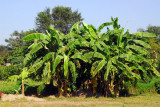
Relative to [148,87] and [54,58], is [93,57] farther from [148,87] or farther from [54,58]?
[148,87]

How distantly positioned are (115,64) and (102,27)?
2.74 m

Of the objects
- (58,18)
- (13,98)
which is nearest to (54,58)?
(13,98)

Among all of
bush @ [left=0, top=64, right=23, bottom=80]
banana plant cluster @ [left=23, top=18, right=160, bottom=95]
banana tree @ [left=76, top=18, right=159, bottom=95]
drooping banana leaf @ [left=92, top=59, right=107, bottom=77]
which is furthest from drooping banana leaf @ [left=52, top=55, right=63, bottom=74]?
bush @ [left=0, top=64, right=23, bottom=80]

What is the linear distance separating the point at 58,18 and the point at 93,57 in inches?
1128

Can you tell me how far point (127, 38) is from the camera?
13.9 m

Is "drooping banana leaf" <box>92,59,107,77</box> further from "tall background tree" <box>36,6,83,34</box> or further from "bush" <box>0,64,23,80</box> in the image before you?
"tall background tree" <box>36,6,83,34</box>

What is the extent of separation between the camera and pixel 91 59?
1358 centimetres

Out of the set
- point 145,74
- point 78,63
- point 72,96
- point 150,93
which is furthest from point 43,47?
point 150,93

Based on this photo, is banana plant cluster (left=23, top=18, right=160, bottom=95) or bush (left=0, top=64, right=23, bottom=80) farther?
bush (left=0, top=64, right=23, bottom=80)

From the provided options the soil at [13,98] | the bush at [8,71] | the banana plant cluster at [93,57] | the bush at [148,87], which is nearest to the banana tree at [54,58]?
the banana plant cluster at [93,57]

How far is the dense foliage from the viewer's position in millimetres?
12852

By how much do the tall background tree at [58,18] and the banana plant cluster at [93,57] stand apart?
80.9ft

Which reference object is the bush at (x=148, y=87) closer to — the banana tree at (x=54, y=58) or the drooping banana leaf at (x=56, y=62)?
the banana tree at (x=54, y=58)

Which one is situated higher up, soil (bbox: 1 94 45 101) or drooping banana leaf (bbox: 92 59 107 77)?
drooping banana leaf (bbox: 92 59 107 77)
